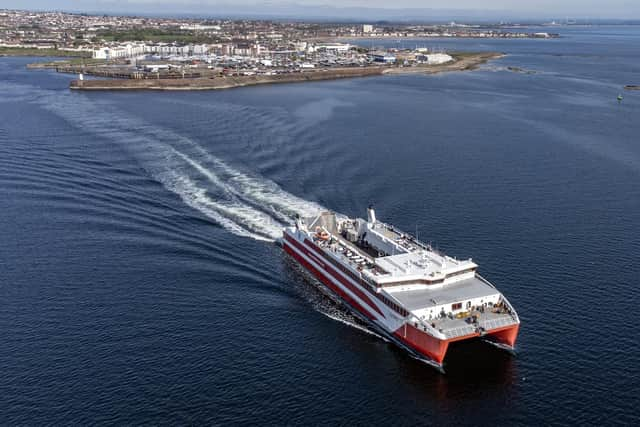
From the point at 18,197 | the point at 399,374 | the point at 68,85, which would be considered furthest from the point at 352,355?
the point at 68,85

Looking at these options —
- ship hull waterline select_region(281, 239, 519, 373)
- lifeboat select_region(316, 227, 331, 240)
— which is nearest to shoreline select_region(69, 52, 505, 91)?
lifeboat select_region(316, 227, 331, 240)

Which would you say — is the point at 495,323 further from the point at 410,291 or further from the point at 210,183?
the point at 210,183

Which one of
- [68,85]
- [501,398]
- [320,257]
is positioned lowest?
[501,398]

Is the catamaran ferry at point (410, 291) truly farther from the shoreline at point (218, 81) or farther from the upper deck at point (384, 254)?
the shoreline at point (218, 81)

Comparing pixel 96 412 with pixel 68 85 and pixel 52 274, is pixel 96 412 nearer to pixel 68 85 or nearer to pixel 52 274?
pixel 52 274

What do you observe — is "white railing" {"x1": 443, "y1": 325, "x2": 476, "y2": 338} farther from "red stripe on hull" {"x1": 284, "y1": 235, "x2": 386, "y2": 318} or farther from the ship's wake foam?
the ship's wake foam

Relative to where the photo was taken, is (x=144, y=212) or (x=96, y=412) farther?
(x=144, y=212)
